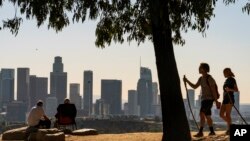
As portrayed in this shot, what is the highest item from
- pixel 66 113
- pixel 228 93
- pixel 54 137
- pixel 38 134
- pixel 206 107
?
pixel 228 93

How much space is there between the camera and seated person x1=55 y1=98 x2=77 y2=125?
895 inches

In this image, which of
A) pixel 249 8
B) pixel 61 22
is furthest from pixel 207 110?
pixel 61 22

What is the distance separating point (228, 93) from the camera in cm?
1605

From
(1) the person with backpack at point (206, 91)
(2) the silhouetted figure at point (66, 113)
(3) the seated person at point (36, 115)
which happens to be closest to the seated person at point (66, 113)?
(2) the silhouetted figure at point (66, 113)

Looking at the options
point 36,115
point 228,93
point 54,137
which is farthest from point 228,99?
point 36,115

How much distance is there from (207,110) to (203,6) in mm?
3498

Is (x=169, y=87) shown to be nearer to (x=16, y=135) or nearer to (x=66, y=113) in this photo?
(x=16, y=135)

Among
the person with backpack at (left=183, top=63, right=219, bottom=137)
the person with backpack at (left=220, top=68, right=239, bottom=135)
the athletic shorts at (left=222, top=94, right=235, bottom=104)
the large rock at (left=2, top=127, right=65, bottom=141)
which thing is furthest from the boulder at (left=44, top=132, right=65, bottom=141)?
the athletic shorts at (left=222, top=94, right=235, bottom=104)

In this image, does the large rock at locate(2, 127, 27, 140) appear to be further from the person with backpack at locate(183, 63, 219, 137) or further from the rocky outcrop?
the person with backpack at locate(183, 63, 219, 137)

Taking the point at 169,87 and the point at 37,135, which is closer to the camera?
the point at 169,87

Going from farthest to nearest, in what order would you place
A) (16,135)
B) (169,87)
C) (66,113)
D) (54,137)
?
(66,113) → (16,135) → (54,137) → (169,87)

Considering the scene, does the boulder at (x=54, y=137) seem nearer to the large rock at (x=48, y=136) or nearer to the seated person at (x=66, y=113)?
the large rock at (x=48, y=136)

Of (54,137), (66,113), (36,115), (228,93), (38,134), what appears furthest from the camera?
(66,113)

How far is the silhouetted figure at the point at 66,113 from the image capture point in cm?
2273
